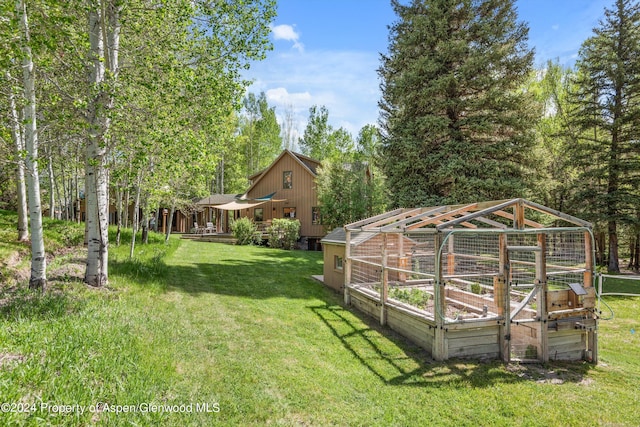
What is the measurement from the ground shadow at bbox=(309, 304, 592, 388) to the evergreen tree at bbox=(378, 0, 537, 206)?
7808mm

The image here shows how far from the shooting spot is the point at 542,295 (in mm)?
5617

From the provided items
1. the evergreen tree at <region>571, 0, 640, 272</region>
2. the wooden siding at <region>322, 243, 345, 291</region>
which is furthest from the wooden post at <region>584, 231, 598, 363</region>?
the evergreen tree at <region>571, 0, 640, 272</region>

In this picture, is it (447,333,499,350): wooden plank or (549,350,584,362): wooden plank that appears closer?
(447,333,499,350): wooden plank

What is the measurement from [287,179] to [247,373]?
20963 mm

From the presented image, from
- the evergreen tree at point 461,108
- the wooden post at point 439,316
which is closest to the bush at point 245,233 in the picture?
the evergreen tree at point 461,108

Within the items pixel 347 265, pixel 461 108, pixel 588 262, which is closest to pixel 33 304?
pixel 347 265

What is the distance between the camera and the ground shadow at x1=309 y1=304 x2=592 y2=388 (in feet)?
15.6

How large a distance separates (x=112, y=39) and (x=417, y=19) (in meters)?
11.4

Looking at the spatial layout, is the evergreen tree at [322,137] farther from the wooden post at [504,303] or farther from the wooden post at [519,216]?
the wooden post at [504,303]

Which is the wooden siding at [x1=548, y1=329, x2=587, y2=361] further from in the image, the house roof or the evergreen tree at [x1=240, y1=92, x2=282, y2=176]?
the evergreen tree at [x1=240, y1=92, x2=282, y2=176]

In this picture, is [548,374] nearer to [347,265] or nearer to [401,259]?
[401,259]

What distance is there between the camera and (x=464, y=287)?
329 inches

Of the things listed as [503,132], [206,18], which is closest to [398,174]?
[503,132]

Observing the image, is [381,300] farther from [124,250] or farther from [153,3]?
[124,250]
